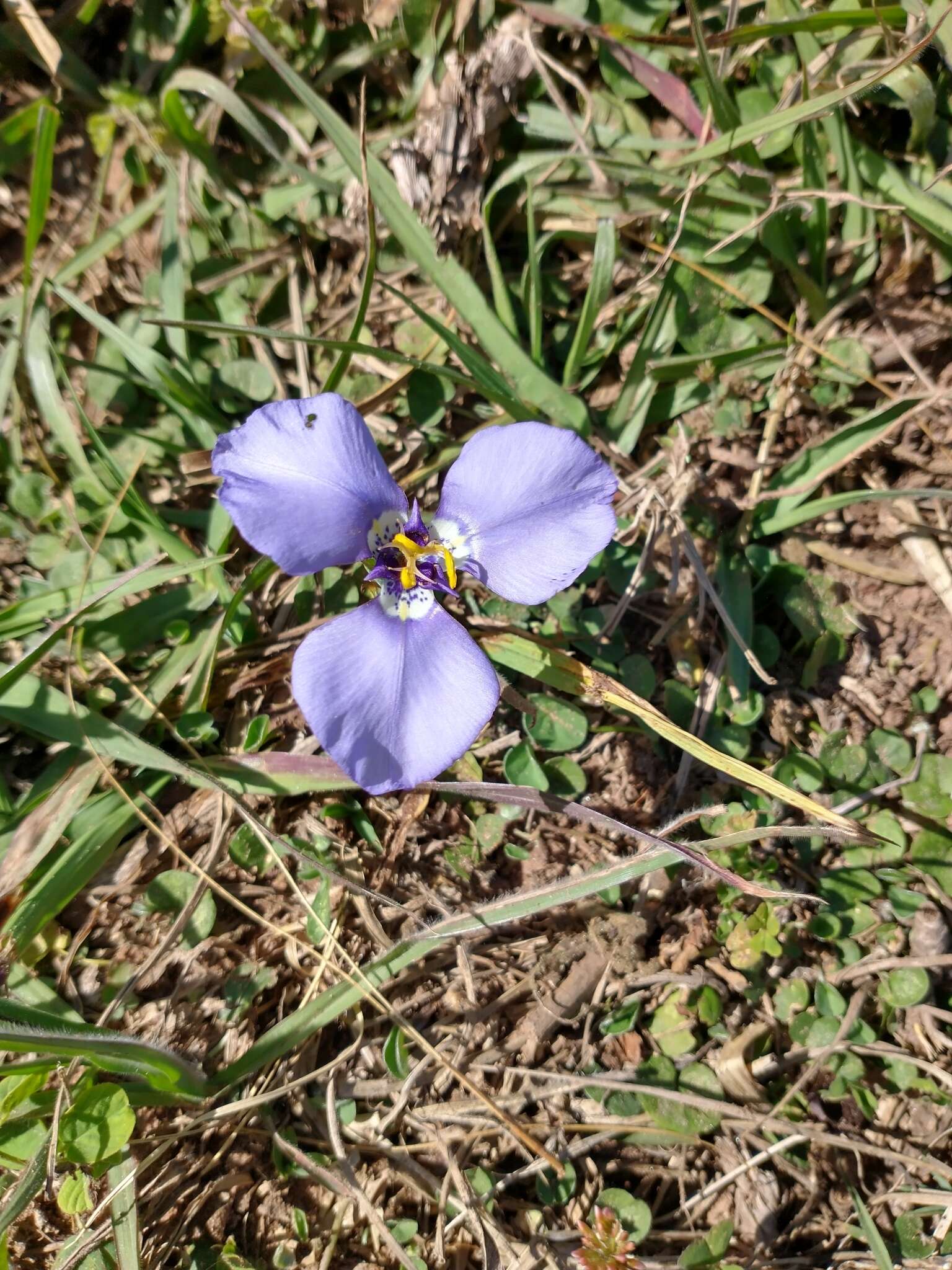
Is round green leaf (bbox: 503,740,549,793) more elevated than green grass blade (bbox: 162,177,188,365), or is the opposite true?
green grass blade (bbox: 162,177,188,365)

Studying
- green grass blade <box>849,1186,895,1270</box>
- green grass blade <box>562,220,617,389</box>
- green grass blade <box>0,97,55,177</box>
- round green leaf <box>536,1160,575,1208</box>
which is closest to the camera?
green grass blade <box>849,1186,895,1270</box>

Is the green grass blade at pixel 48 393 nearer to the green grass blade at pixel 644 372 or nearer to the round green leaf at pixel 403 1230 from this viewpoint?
the green grass blade at pixel 644 372

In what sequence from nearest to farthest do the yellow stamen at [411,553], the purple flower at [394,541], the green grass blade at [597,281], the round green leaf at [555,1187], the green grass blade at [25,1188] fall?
the purple flower at [394,541] → the green grass blade at [25,1188] → the yellow stamen at [411,553] → the round green leaf at [555,1187] → the green grass blade at [597,281]

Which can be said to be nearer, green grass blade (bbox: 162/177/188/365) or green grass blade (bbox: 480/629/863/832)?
green grass blade (bbox: 480/629/863/832)

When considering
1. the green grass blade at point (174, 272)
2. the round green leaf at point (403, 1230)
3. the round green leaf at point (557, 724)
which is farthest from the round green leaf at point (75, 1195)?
the green grass blade at point (174, 272)

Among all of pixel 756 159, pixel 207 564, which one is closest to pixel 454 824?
pixel 207 564

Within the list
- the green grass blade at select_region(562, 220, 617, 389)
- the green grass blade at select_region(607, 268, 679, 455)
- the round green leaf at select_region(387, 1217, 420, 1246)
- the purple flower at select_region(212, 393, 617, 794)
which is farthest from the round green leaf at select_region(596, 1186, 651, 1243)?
the green grass blade at select_region(562, 220, 617, 389)

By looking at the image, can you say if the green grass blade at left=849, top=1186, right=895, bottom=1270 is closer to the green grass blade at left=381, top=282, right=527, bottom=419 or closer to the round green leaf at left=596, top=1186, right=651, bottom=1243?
the round green leaf at left=596, top=1186, right=651, bottom=1243

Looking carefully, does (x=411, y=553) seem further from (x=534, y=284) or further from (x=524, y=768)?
(x=534, y=284)
